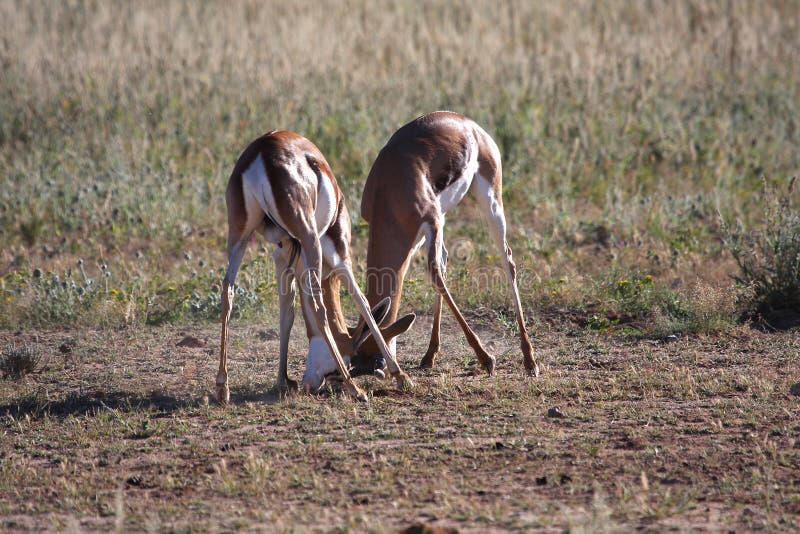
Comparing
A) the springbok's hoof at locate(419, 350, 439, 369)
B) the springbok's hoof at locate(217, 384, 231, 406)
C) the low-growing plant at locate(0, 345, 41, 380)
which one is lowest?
the low-growing plant at locate(0, 345, 41, 380)

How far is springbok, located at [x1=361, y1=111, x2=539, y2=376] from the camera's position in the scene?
7.24 metres

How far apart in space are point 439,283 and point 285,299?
3.71ft

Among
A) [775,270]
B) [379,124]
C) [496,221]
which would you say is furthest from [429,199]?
[379,124]

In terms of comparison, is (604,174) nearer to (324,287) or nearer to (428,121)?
(428,121)

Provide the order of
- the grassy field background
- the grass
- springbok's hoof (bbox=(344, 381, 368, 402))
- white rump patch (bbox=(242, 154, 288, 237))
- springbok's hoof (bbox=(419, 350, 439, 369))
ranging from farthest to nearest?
the grass → springbok's hoof (bbox=(419, 350, 439, 369)) → springbok's hoof (bbox=(344, 381, 368, 402)) → white rump patch (bbox=(242, 154, 288, 237)) → the grassy field background

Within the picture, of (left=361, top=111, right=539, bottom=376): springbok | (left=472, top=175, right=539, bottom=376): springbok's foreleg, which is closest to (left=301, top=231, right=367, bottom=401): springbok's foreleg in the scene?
(left=361, top=111, right=539, bottom=376): springbok

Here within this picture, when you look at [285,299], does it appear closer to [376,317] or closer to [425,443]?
[376,317]

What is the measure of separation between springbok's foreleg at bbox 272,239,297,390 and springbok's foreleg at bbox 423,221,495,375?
1011 millimetres

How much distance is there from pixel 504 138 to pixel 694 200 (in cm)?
286

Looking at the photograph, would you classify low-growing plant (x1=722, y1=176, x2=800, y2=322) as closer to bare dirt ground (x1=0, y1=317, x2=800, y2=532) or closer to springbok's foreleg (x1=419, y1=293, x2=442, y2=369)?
bare dirt ground (x1=0, y1=317, x2=800, y2=532)

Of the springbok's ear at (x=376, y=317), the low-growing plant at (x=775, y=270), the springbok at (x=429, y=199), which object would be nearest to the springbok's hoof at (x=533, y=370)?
the springbok at (x=429, y=199)

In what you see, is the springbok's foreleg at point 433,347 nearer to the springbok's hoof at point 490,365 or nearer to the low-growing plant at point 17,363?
the springbok's hoof at point 490,365

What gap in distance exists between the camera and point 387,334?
698 cm

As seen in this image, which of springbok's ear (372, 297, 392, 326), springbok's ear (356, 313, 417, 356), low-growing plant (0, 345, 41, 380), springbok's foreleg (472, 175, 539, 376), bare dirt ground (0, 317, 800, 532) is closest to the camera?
bare dirt ground (0, 317, 800, 532)
